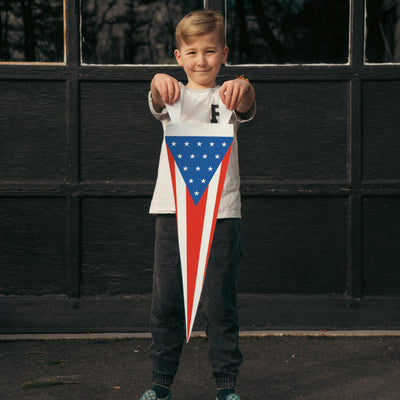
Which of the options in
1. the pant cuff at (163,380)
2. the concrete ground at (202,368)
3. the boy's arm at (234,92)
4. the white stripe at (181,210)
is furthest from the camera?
the concrete ground at (202,368)

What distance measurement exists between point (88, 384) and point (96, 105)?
1.82m

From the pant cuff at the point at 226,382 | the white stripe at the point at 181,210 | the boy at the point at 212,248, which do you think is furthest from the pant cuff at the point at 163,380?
the white stripe at the point at 181,210

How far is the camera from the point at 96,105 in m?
4.47

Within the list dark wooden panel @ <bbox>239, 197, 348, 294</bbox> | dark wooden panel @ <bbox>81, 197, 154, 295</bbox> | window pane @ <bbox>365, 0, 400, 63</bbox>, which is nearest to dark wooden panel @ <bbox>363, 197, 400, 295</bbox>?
dark wooden panel @ <bbox>239, 197, 348, 294</bbox>

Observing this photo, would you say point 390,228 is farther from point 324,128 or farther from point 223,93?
point 223,93

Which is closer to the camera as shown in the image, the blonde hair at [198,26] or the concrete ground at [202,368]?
the blonde hair at [198,26]

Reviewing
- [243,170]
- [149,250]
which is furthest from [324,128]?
[149,250]

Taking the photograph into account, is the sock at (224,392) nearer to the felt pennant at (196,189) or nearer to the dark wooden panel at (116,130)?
the felt pennant at (196,189)

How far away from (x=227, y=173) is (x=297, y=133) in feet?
4.96

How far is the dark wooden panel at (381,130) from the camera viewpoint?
4.48 m

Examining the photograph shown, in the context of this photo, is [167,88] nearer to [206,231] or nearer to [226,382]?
[206,231]

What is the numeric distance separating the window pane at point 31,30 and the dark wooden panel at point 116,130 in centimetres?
35

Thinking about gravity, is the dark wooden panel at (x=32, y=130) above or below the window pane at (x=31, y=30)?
below

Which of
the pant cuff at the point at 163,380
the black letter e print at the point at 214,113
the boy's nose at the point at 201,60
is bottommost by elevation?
the pant cuff at the point at 163,380
